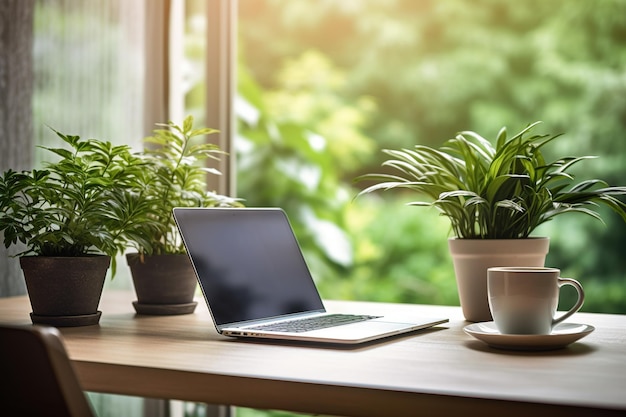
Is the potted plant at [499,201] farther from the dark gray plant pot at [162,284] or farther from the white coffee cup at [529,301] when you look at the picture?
the dark gray plant pot at [162,284]

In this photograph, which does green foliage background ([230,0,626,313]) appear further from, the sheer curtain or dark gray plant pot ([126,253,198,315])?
dark gray plant pot ([126,253,198,315])

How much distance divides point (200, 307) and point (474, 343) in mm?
655

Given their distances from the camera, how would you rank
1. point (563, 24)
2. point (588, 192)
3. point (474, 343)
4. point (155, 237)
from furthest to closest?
point (563, 24) < point (155, 237) < point (588, 192) < point (474, 343)

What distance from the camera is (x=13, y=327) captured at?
67 cm

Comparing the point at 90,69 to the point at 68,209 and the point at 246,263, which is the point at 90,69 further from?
the point at 246,263

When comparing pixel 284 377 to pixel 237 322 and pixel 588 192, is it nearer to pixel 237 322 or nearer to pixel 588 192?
pixel 237 322

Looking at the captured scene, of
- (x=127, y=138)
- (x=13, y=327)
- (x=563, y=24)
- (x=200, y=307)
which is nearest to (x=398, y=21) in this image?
(x=563, y=24)

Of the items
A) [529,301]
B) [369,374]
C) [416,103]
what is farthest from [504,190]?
[416,103]

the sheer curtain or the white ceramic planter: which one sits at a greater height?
the sheer curtain

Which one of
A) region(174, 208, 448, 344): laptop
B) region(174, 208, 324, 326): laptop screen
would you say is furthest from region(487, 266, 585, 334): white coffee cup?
region(174, 208, 324, 326): laptop screen

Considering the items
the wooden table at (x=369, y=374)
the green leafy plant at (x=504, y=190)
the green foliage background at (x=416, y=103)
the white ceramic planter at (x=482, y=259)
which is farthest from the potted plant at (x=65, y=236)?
the green foliage background at (x=416, y=103)

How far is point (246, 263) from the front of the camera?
4.28ft

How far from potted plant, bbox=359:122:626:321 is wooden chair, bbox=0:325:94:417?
71cm

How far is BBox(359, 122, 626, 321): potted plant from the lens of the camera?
4.24ft
